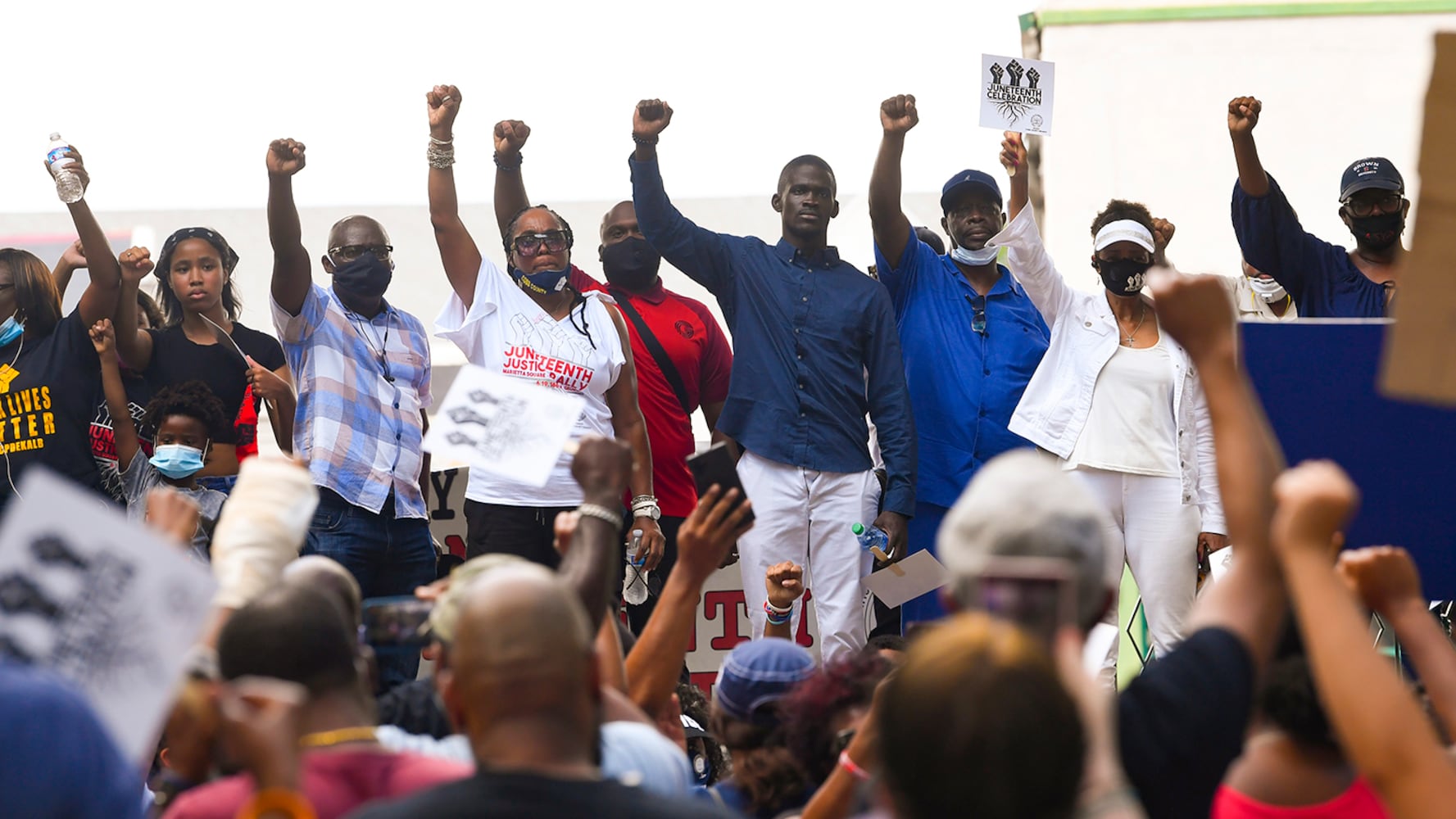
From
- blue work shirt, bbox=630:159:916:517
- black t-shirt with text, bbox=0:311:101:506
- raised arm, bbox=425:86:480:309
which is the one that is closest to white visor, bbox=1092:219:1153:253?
blue work shirt, bbox=630:159:916:517

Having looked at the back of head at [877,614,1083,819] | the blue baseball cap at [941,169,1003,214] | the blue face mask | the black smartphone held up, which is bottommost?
the black smartphone held up

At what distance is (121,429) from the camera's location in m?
6.06

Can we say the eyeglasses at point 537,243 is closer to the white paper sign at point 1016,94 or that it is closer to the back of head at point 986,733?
the white paper sign at point 1016,94

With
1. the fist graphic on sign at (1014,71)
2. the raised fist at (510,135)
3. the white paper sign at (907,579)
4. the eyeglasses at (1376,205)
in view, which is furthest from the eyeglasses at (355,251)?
the eyeglasses at (1376,205)

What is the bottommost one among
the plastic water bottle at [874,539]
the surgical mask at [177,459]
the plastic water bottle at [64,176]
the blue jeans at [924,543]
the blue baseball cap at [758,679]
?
the blue jeans at [924,543]

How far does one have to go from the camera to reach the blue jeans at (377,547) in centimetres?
560

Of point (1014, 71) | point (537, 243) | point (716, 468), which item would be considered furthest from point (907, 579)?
point (1014, 71)

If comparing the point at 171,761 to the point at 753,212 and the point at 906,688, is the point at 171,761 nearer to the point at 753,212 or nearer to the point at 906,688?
the point at 906,688

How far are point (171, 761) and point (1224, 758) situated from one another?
62.0 inches

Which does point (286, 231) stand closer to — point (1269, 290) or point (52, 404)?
point (52, 404)

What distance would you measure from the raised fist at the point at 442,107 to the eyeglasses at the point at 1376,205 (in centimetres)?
320

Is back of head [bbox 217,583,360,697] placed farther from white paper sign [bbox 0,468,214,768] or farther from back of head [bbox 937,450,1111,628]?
back of head [bbox 937,450,1111,628]

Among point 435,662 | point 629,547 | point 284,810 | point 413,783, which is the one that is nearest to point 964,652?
point 284,810

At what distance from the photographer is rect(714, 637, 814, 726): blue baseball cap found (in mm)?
3592
